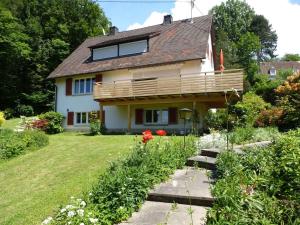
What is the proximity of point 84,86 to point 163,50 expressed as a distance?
7.14 metres

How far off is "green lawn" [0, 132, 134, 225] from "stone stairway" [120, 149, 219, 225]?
238cm

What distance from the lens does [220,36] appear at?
184ft

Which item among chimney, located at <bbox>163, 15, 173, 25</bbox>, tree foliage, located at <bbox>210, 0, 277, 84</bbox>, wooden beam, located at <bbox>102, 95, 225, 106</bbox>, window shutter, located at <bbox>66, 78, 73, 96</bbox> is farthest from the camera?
tree foliage, located at <bbox>210, 0, 277, 84</bbox>

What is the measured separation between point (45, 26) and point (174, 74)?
27.6 metres

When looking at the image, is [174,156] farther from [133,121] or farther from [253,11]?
[253,11]

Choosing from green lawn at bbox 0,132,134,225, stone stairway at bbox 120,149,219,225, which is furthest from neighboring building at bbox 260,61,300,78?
stone stairway at bbox 120,149,219,225

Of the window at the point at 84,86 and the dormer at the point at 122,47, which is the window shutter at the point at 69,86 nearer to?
the window at the point at 84,86

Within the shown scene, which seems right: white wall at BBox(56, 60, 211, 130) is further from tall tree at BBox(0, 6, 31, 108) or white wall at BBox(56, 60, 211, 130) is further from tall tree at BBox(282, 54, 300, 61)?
tall tree at BBox(282, 54, 300, 61)

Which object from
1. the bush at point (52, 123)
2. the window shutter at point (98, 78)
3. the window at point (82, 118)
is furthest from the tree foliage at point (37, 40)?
the window shutter at point (98, 78)

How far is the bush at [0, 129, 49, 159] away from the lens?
16859 mm

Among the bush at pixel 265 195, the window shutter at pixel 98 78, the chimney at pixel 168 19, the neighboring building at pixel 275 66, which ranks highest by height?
the neighboring building at pixel 275 66

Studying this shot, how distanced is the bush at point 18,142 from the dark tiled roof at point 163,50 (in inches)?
377

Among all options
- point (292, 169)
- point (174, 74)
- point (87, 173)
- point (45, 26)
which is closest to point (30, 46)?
point (45, 26)

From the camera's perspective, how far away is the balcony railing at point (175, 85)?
20.8m
